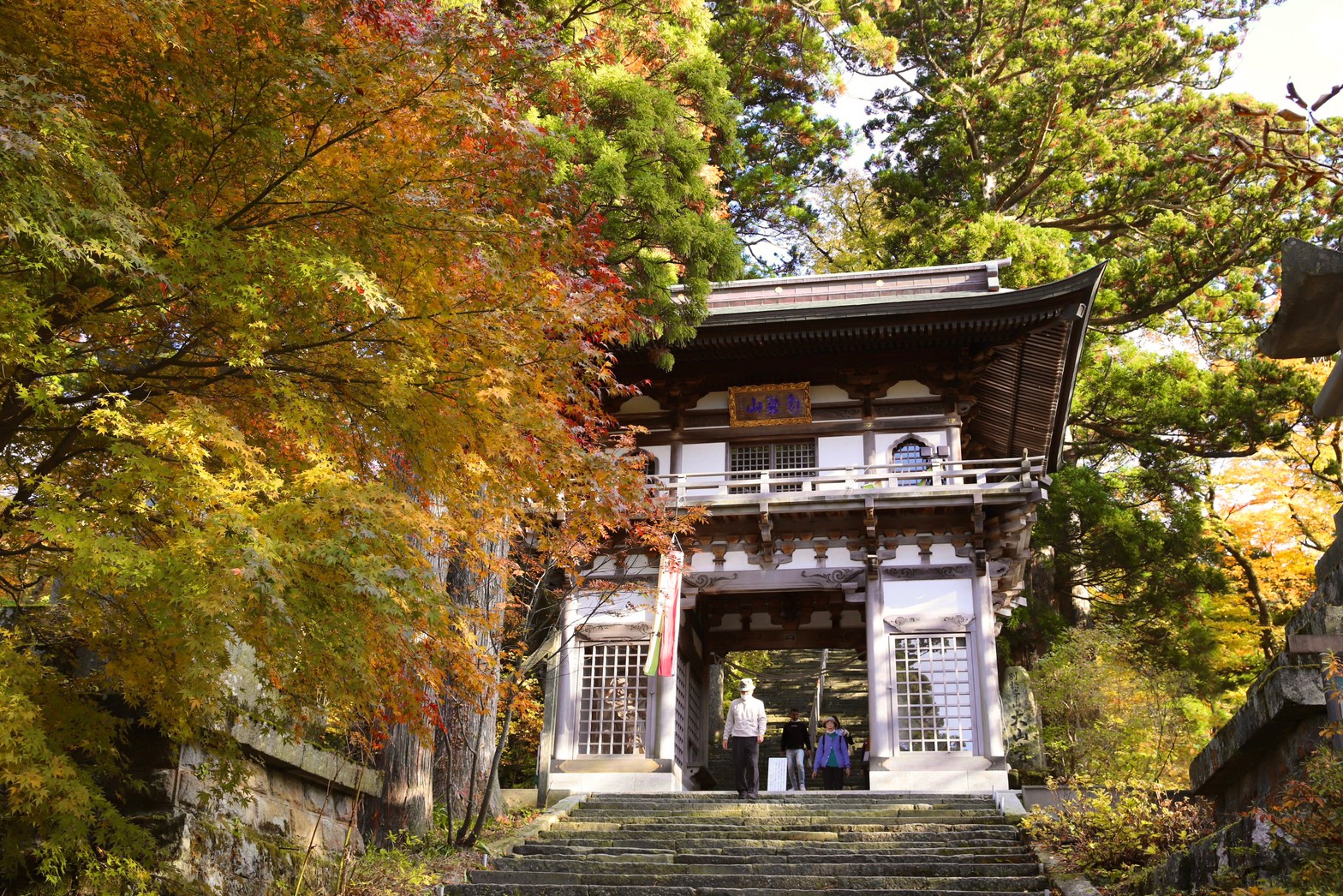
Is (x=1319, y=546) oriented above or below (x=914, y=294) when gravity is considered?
below

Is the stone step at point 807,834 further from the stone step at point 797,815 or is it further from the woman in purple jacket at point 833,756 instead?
the woman in purple jacket at point 833,756

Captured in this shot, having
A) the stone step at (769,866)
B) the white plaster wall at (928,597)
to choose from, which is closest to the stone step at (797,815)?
the stone step at (769,866)

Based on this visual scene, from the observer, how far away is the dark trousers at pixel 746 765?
1305 centimetres

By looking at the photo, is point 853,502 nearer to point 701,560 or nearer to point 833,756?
point 701,560

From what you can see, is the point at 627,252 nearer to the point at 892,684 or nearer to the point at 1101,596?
the point at 892,684

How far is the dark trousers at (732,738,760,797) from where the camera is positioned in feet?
42.8

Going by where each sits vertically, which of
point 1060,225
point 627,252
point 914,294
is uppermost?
point 1060,225

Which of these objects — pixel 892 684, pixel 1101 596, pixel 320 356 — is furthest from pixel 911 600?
pixel 320 356

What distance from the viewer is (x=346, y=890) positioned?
8.30m

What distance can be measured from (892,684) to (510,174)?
36.3 feet

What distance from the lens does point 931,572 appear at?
1673 centimetres

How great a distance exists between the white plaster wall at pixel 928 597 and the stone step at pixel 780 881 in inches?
291

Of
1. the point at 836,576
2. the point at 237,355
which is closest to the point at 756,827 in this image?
the point at 836,576

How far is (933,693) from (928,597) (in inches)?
56.3
